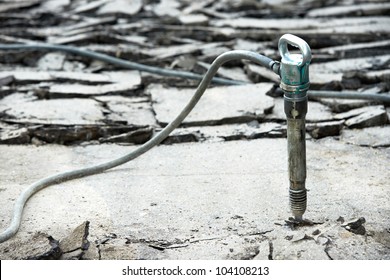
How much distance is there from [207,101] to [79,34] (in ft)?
7.83

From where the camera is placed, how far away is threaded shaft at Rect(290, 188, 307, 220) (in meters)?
2.77

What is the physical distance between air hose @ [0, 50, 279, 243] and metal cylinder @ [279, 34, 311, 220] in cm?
10

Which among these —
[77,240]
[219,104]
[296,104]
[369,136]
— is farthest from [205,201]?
[219,104]

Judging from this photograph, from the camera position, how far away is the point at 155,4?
8.28 metres

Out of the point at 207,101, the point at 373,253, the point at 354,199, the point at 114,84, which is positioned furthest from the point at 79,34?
the point at 373,253

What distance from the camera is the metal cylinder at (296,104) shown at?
2.55 m

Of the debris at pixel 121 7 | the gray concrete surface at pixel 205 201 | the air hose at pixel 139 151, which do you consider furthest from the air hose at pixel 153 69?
the debris at pixel 121 7

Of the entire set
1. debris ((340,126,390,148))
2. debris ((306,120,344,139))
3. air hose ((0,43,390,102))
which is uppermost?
air hose ((0,43,390,102))

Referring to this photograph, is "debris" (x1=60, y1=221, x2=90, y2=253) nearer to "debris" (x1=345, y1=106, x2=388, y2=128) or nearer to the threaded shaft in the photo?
the threaded shaft

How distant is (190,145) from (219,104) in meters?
0.65

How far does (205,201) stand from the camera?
3.23 metres

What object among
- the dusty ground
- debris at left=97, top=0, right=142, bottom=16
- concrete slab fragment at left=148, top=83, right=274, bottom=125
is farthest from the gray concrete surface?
debris at left=97, top=0, right=142, bottom=16

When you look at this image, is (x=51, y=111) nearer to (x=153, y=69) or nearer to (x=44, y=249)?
(x=153, y=69)
